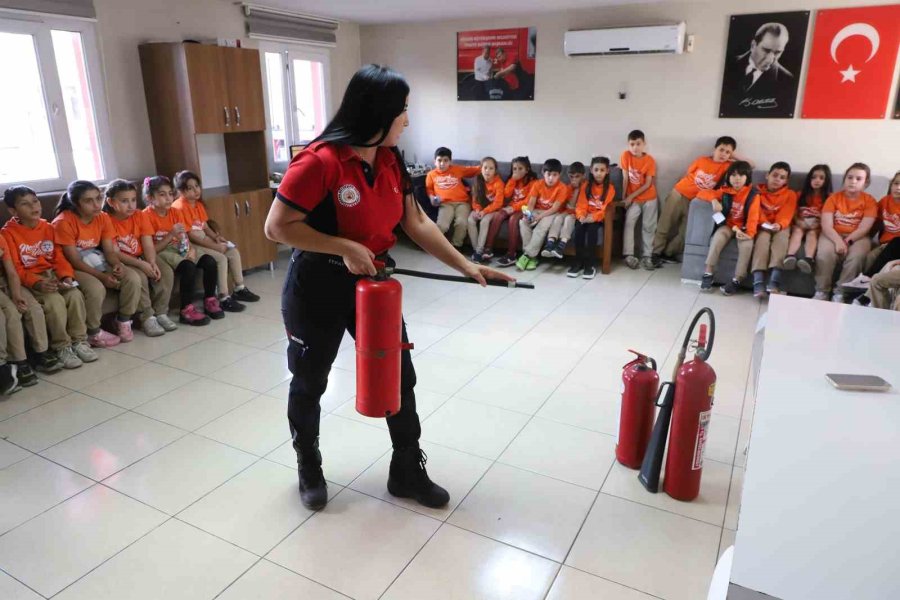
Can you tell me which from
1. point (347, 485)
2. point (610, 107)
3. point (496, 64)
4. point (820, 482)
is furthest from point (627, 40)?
point (820, 482)

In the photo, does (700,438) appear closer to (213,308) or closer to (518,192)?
(213,308)

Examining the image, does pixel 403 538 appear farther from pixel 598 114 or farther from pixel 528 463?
pixel 598 114

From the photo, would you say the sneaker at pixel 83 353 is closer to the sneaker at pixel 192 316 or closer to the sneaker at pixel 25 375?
the sneaker at pixel 25 375

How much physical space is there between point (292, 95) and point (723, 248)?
4.42 meters

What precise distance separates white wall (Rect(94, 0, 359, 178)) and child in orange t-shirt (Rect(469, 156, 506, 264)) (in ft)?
8.99

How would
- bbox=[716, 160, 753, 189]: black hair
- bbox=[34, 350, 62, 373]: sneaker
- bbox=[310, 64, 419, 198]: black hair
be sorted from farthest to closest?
bbox=[716, 160, 753, 189]: black hair
bbox=[34, 350, 62, 373]: sneaker
bbox=[310, 64, 419, 198]: black hair

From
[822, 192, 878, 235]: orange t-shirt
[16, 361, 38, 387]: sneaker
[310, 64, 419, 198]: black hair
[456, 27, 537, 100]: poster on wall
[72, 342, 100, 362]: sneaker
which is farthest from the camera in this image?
[456, 27, 537, 100]: poster on wall

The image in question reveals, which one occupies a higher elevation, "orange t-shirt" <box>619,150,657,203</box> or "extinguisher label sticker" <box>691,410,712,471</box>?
"orange t-shirt" <box>619,150,657,203</box>

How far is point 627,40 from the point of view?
5.57 m

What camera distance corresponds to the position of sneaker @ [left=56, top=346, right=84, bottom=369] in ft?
11.2

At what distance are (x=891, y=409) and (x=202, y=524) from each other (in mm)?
2095

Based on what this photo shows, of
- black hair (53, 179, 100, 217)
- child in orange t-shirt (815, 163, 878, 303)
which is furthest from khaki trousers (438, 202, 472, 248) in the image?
black hair (53, 179, 100, 217)

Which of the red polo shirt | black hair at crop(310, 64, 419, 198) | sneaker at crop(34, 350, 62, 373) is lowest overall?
sneaker at crop(34, 350, 62, 373)

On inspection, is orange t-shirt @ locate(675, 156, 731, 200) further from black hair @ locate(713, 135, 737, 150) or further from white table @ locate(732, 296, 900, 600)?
white table @ locate(732, 296, 900, 600)
